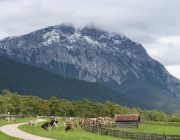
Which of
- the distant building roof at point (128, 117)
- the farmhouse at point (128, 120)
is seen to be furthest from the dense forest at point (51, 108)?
the farmhouse at point (128, 120)

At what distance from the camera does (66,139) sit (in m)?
46.6

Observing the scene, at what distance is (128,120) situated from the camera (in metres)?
101

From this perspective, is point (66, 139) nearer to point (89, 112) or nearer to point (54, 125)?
point (54, 125)

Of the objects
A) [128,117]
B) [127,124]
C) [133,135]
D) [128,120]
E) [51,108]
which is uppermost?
[51,108]

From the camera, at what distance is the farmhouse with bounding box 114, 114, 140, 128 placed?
99500mm

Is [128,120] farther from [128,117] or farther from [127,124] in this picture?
[127,124]

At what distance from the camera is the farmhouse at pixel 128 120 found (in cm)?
9950

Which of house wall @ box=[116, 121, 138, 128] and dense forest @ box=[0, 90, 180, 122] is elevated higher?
dense forest @ box=[0, 90, 180, 122]

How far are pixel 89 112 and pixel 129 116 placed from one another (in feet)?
268

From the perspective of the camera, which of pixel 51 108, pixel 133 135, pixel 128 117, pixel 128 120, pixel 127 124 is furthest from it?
pixel 51 108

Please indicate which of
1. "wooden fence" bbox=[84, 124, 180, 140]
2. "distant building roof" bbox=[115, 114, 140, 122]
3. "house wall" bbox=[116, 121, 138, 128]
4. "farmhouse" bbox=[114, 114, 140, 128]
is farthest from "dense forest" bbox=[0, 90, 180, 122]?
"wooden fence" bbox=[84, 124, 180, 140]

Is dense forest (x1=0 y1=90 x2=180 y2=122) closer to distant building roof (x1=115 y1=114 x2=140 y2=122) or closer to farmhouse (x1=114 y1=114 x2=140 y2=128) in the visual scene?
distant building roof (x1=115 y1=114 x2=140 y2=122)

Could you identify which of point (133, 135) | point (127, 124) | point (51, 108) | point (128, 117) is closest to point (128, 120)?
point (128, 117)

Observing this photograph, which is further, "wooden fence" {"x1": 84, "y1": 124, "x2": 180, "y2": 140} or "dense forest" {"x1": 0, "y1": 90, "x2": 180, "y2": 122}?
"dense forest" {"x1": 0, "y1": 90, "x2": 180, "y2": 122}
